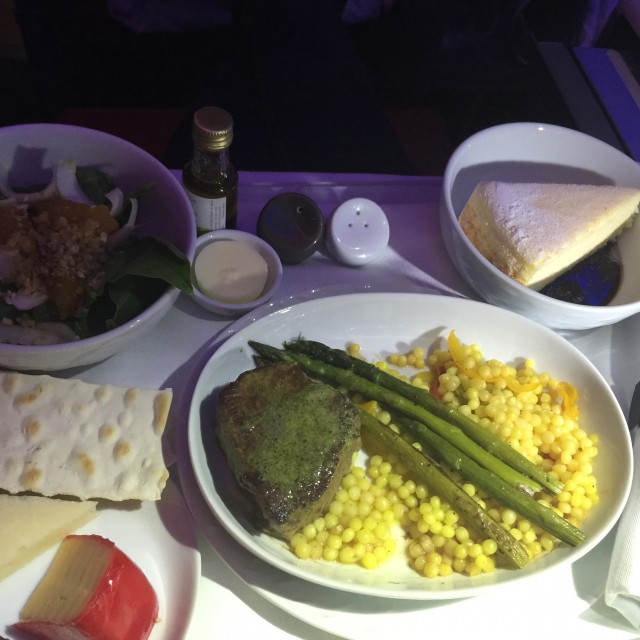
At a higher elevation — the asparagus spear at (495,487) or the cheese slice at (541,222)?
the cheese slice at (541,222)

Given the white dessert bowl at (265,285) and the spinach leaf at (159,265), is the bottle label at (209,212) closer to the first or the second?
the white dessert bowl at (265,285)

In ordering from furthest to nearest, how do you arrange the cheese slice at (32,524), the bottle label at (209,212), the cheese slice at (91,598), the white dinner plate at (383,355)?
the bottle label at (209,212) → the white dinner plate at (383,355) → the cheese slice at (32,524) → the cheese slice at (91,598)

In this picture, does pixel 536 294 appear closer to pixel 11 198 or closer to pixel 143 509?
pixel 143 509

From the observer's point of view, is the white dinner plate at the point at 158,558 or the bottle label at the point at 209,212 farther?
the bottle label at the point at 209,212

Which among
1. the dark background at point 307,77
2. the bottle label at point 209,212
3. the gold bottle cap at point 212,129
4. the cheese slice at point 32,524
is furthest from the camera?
the dark background at point 307,77

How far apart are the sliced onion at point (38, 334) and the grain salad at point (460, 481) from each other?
0.85 m

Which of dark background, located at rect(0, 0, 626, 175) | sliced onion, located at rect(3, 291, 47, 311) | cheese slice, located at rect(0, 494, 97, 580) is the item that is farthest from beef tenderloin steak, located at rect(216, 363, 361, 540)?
dark background, located at rect(0, 0, 626, 175)

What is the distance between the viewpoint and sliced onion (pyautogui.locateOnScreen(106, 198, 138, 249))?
80.9 inches

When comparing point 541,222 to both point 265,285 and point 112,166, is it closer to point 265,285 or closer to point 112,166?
point 265,285

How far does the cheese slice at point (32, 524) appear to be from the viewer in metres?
1.57

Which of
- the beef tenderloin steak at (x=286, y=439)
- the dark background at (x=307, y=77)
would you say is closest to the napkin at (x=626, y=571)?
the beef tenderloin steak at (x=286, y=439)

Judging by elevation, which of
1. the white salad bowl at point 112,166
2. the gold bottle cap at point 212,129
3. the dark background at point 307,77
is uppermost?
the gold bottle cap at point 212,129

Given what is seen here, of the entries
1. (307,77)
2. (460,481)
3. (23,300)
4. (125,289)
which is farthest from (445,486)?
(307,77)

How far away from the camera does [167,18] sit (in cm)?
388
